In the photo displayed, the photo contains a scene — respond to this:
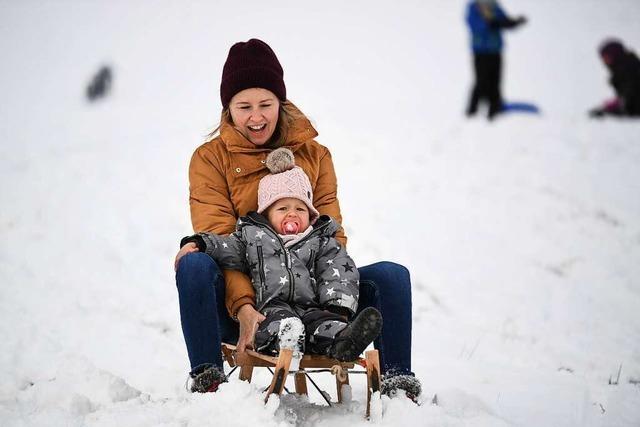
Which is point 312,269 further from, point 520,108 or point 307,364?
point 520,108

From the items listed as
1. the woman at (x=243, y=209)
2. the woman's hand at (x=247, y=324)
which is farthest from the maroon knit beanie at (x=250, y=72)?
the woman's hand at (x=247, y=324)

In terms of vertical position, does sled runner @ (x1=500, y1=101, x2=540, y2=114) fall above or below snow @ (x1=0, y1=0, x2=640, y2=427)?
above

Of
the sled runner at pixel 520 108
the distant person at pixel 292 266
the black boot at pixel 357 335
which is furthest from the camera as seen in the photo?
the sled runner at pixel 520 108

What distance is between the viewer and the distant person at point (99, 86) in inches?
544

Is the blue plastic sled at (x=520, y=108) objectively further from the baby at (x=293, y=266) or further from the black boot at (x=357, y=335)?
the black boot at (x=357, y=335)

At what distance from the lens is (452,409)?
2.71m

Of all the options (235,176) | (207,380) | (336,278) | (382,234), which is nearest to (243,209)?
(235,176)

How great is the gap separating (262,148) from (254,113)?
16 cm

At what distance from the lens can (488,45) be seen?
9.62 m

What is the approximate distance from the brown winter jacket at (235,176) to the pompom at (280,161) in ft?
0.27

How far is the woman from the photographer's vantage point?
7.94 ft

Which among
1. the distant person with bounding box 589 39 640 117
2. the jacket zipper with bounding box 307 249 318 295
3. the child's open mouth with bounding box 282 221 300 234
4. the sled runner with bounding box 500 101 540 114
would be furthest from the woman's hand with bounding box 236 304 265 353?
the distant person with bounding box 589 39 640 117

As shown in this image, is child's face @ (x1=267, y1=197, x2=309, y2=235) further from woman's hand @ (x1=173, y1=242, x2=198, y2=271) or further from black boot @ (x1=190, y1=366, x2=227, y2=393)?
black boot @ (x1=190, y1=366, x2=227, y2=393)

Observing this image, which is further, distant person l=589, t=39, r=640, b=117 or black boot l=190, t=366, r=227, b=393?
distant person l=589, t=39, r=640, b=117
